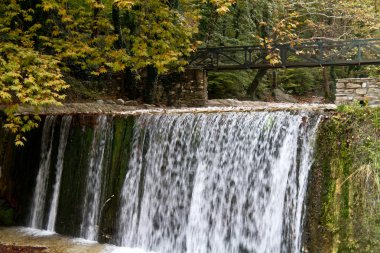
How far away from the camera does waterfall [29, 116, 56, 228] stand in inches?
407

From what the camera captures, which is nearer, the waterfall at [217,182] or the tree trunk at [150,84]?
the waterfall at [217,182]

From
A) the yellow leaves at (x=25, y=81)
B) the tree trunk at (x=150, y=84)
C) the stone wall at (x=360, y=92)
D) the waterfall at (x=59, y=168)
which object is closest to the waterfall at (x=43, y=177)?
the waterfall at (x=59, y=168)

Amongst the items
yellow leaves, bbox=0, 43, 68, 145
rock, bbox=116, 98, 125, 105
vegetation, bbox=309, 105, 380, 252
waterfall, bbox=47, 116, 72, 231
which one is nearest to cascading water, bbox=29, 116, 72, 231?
waterfall, bbox=47, 116, 72, 231

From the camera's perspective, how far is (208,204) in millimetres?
7809

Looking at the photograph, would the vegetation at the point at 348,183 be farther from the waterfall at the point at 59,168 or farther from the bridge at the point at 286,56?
the bridge at the point at 286,56

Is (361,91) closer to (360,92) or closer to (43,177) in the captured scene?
(360,92)

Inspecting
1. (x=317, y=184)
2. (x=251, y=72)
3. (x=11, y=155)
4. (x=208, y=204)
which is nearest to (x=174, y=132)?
(x=208, y=204)

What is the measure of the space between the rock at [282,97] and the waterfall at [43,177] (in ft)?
44.0

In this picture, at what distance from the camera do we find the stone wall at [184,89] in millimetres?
15891

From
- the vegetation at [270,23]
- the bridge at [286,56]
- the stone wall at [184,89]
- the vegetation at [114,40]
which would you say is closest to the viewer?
the vegetation at [114,40]

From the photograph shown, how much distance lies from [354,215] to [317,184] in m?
0.67

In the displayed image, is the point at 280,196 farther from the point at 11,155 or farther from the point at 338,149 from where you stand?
the point at 11,155

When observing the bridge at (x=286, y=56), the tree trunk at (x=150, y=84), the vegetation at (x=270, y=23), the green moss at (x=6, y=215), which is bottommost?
the green moss at (x=6, y=215)

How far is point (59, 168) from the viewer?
10.4m
